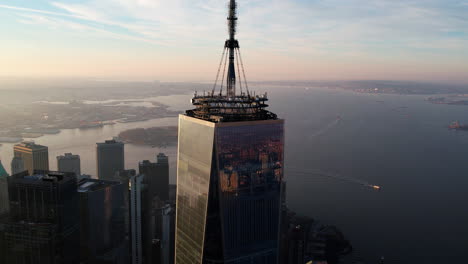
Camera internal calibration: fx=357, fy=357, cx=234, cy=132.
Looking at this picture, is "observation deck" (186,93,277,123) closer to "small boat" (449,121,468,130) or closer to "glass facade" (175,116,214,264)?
"glass facade" (175,116,214,264)

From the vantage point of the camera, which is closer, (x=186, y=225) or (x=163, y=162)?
(x=186, y=225)

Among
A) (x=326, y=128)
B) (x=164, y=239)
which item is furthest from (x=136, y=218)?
(x=326, y=128)

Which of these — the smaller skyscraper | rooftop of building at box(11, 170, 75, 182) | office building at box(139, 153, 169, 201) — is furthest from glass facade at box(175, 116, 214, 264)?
the smaller skyscraper

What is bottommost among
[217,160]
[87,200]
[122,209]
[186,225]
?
[122,209]

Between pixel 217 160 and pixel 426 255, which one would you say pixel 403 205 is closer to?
pixel 426 255

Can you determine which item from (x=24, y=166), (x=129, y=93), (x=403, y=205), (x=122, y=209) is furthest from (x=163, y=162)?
(x=129, y=93)

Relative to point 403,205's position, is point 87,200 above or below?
above

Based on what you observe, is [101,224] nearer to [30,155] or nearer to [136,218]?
[136,218]

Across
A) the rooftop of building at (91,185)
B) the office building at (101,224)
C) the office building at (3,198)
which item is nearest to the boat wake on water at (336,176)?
the office building at (101,224)
